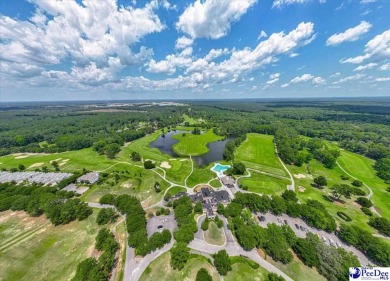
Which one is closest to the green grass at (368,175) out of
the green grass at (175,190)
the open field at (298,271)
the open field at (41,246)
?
the open field at (298,271)

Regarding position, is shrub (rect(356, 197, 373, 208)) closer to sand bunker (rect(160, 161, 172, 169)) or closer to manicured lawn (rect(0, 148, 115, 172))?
sand bunker (rect(160, 161, 172, 169))

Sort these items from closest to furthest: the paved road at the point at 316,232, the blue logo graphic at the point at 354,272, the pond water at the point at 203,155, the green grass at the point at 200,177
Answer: the blue logo graphic at the point at 354,272 → the paved road at the point at 316,232 → the green grass at the point at 200,177 → the pond water at the point at 203,155

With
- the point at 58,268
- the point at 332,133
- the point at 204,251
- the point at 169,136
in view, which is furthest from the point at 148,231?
the point at 332,133

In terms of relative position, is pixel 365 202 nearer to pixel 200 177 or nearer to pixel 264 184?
pixel 264 184

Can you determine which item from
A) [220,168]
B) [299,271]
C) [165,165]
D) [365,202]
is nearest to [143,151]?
[165,165]
